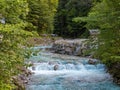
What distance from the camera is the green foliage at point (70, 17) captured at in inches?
1672

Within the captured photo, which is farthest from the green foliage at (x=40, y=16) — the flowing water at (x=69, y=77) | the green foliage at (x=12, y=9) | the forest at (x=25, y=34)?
the green foliage at (x=12, y=9)

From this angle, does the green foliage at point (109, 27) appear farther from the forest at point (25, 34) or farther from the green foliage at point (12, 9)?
the green foliage at point (12, 9)

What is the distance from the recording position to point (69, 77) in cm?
1562

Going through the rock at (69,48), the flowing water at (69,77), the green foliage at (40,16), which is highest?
the green foliage at (40,16)

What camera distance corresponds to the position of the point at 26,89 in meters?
12.5

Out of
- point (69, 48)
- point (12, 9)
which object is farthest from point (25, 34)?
point (69, 48)

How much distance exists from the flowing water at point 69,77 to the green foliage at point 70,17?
22.2m

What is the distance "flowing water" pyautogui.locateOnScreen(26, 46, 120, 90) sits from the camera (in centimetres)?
1331

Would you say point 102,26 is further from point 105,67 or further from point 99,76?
point 105,67

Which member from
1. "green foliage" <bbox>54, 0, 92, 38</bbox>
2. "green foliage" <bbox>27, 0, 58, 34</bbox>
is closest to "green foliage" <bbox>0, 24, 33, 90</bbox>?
"green foliage" <bbox>27, 0, 58, 34</bbox>

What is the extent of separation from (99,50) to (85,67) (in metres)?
5.61

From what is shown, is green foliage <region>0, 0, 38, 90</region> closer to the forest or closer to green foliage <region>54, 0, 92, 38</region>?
the forest

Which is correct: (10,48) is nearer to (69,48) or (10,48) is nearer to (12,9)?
(12,9)

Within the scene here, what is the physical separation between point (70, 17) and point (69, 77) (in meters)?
30.2
